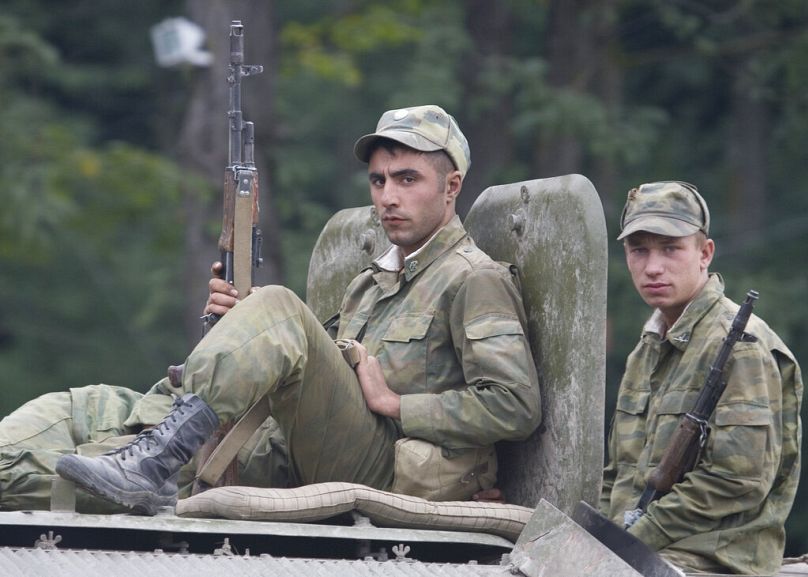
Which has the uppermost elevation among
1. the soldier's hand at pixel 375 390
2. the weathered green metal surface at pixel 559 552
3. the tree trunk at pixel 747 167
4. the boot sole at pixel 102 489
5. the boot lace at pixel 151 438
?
the tree trunk at pixel 747 167

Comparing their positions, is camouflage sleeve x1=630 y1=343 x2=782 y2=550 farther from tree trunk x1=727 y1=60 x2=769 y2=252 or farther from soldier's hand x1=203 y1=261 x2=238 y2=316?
tree trunk x1=727 y1=60 x2=769 y2=252

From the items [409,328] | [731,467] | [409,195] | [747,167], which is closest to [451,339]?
[409,328]

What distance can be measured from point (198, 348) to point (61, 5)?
1370 cm

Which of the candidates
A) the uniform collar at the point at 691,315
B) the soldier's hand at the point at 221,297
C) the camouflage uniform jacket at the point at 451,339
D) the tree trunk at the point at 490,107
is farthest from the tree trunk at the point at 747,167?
the soldier's hand at the point at 221,297

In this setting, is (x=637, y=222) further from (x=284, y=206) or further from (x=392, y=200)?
(x=284, y=206)

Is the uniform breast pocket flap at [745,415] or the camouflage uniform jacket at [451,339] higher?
the camouflage uniform jacket at [451,339]

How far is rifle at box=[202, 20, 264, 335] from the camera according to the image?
480 cm

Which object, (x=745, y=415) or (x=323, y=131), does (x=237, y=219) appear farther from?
(x=323, y=131)

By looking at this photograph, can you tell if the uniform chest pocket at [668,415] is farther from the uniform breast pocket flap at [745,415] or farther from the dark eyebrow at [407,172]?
the dark eyebrow at [407,172]

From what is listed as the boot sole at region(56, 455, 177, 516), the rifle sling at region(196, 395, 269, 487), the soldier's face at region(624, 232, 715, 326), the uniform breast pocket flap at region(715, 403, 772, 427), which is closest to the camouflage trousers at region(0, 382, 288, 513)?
the rifle sling at region(196, 395, 269, 487)

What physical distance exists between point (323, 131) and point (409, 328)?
11892 millimetres

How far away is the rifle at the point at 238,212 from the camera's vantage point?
15.7 feet

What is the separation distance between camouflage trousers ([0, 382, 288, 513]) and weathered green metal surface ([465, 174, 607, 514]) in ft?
2.41

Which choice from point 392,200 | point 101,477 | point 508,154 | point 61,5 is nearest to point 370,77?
point 508,154
